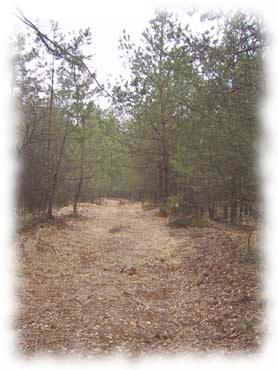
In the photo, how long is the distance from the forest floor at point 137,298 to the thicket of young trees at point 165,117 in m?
1.85

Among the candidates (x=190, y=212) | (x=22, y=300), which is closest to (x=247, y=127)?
(x=22, y=300)

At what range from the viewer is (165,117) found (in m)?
20.7

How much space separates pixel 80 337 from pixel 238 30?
6140mm

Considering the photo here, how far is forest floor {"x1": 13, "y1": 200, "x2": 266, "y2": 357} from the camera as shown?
5.47 m

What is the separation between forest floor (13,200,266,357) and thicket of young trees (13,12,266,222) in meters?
1.85

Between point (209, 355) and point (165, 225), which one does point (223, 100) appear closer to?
point (209, 355)

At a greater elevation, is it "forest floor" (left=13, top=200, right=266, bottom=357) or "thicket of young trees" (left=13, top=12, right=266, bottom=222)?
"thicket of young trees" (left=13, top=12, right=266, bottom=222)

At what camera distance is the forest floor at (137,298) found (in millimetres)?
5469

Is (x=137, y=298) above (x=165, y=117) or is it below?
below

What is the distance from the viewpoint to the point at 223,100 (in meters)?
7.97

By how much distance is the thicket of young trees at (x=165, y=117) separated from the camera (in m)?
7.72

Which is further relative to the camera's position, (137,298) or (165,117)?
(165,117)

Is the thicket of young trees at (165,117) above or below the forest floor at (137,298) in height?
above

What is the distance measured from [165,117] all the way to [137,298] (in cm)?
1421
